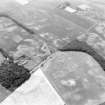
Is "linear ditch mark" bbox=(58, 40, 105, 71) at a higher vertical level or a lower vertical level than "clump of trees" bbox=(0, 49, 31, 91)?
higher

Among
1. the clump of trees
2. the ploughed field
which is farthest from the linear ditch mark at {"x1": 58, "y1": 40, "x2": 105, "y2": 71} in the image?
the clump of trees

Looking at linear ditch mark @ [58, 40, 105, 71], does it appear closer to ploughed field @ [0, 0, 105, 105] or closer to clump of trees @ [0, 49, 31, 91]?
ploughed field @ [0, 0, 105, 105]

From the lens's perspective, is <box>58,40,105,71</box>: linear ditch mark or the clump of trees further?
<box>58,40,105,71</box>: linear ditch mark

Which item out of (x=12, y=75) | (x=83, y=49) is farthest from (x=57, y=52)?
(x=12, y=75)

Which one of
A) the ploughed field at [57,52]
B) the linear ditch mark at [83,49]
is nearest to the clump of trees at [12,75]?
the ploughed field at [57,52]

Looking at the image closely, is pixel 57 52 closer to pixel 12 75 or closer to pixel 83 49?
pixel 83 49

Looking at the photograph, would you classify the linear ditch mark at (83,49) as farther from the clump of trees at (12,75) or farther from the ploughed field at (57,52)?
the clump of trees at (12,75)

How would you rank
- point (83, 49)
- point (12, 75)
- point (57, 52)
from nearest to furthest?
1. point (12, 75)
2. point (83, 49)
3. point (57, 52)

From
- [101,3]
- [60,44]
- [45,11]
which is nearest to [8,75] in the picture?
[60,44]

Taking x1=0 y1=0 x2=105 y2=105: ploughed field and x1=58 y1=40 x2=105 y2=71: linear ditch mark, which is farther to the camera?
x1=58 y1=40 x2=105 y2=71: linear ditch mark

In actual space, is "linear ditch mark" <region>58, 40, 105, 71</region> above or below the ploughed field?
above
